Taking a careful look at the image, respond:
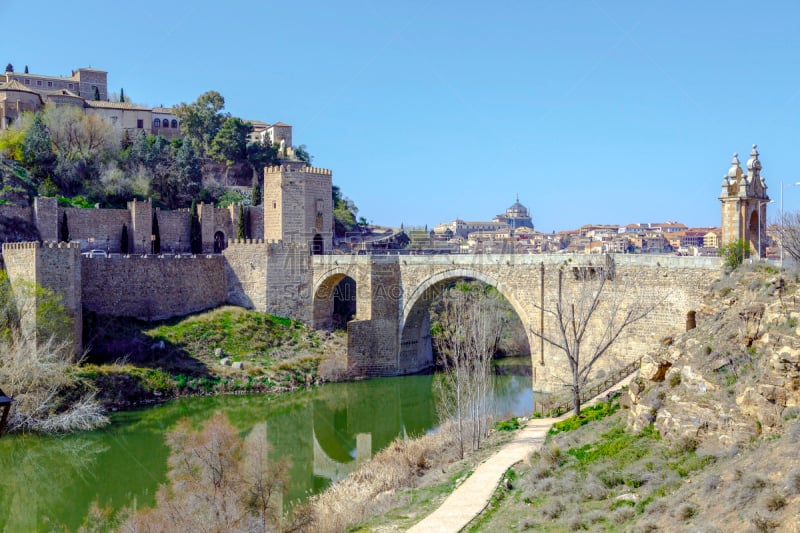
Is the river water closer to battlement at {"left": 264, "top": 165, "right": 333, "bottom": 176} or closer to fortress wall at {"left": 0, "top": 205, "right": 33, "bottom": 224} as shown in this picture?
battlement at {"left": 264, "top": 165, "right": 333, "bottom": 176}

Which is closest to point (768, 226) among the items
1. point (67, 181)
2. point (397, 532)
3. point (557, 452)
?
point (557, 452)

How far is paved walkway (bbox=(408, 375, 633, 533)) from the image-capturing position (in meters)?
12.2

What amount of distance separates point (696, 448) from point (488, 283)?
1591cm

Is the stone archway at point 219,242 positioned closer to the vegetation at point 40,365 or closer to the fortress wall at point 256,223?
the fortress wall at point 256,223

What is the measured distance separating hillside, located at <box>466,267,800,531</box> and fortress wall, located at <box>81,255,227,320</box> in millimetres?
21493

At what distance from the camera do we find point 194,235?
134 ft

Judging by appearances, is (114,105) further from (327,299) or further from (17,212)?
(327,299)

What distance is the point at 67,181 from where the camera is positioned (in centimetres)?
4259

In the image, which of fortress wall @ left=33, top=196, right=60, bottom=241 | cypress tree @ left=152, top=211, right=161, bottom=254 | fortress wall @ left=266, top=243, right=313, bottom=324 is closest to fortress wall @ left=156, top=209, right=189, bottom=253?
cypress tree @ left=152, top=211, right=161, bottom=254

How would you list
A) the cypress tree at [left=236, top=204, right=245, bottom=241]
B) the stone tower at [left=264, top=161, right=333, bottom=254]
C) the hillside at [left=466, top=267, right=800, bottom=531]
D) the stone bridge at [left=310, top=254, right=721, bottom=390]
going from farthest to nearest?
the cypress tree at [left=236, top=204, right=245, bottom=241], the stone tower at [left=264, top=161, right=333, bottom=254], the stone bridge at [left=310, top=254, right=721, bottom=390], the hillside at [left=466, top=267, right=800, bottom=531]

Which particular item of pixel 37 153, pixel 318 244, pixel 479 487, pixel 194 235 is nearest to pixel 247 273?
pixel 318 244

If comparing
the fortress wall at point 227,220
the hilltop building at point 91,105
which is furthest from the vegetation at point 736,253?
the hilltop building at point 91,105

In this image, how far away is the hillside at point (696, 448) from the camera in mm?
9281

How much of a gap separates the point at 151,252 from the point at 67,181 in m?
7.99
